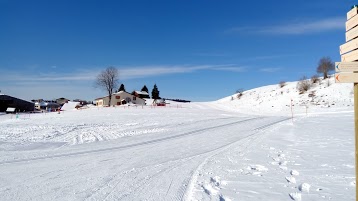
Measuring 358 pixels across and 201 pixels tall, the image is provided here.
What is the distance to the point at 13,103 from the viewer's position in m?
80.0

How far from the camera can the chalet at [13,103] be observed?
78.1 m

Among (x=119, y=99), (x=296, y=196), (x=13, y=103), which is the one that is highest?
(x=119, y=99)

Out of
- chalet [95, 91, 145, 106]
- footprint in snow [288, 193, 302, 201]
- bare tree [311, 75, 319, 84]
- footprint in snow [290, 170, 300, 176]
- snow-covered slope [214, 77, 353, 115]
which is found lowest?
footprint in snow [288, 193, 302, 201]

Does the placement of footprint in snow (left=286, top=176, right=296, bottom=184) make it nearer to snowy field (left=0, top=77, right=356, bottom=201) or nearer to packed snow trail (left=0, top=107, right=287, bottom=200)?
snowy field (left=0, top=77, right=356, bottom=201)

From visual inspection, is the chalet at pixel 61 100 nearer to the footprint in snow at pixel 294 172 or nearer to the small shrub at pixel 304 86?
the small shrub at pixel 304 86

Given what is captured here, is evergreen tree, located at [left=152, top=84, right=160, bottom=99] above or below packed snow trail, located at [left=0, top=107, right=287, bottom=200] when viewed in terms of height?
above

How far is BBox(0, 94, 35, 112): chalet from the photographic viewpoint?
7806 centimetres

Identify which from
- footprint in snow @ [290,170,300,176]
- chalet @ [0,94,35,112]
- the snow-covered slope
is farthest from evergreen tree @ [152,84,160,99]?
footprint in snow @ [290,170,300,176]

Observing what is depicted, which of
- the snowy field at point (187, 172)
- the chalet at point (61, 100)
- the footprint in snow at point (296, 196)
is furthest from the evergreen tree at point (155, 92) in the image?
the footprint in snow at point (296, 196)

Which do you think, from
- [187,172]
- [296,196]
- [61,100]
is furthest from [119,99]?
[61,100]

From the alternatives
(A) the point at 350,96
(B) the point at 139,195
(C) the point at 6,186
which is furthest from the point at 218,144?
(A) the point at 350,96

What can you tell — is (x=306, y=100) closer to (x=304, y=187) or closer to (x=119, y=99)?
(x=119, y=99)

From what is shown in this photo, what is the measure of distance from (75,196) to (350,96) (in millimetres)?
54244

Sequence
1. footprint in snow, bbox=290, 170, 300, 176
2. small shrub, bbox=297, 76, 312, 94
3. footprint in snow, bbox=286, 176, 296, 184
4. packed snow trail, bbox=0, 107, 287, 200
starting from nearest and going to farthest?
1. packed snow trail, bbox=0, 107, 287, 200
2. footprint in snow, bbox=286, 176, 296, 184
3. footprint in snow, bbox=290, 170, 300, 176
4. small shrub, bbox=297, 76, 312, 94
